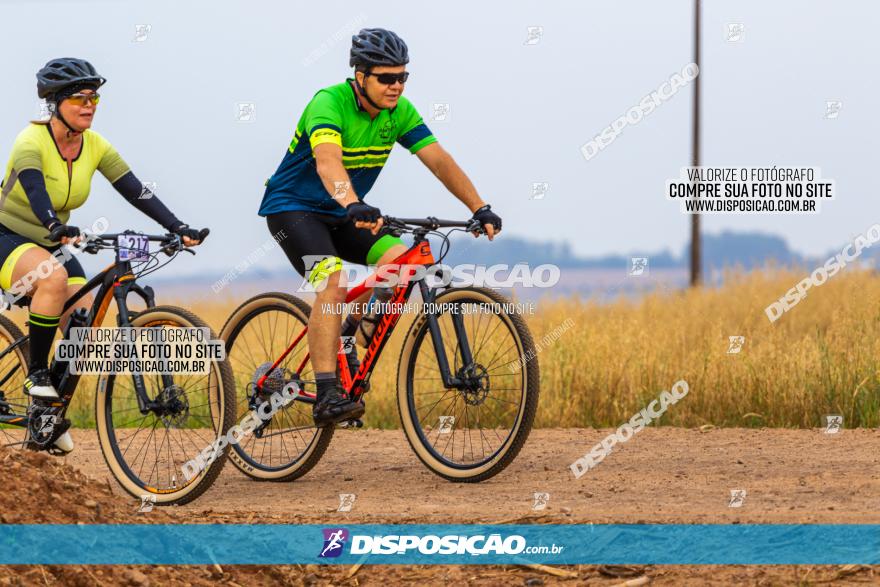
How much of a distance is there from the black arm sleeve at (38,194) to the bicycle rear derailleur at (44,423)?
4.07 feet

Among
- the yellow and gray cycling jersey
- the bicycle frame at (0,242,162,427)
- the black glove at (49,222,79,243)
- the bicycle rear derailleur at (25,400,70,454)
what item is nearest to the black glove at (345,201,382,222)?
the bicycle frame at (0,242,162,427)

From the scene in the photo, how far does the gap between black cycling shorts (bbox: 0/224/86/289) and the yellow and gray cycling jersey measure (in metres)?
0.06

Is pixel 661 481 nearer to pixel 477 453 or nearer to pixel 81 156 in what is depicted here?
pixel 477 453

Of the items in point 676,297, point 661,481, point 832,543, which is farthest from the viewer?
point 676,297

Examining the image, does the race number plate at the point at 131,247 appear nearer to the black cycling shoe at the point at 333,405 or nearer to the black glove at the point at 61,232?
the black glove at the point at 61,232

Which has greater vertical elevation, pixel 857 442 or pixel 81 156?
pixel 81 156

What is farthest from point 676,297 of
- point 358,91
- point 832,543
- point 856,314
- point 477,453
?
point 832,543

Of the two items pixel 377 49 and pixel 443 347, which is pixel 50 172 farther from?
pixel 443 347

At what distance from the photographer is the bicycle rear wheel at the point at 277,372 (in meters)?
8.41

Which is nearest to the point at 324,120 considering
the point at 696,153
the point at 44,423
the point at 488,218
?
the point at 488,218

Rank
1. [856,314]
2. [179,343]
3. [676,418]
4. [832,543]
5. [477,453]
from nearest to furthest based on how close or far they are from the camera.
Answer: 1. [832,543]
2. [179,343]
3. [477,453]
4. [676,418]
5. [856,314]

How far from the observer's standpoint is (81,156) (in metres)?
8.45

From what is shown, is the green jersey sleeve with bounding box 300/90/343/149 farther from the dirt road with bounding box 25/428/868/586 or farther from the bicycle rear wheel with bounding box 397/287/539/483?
the dirt road with bounding box 25/428/868/586

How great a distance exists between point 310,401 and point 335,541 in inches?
71.9
